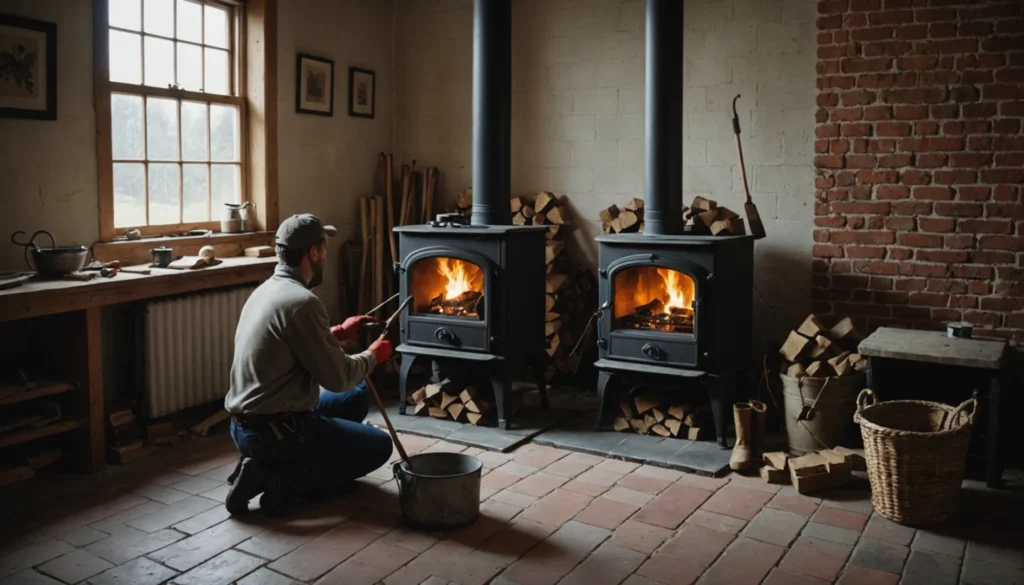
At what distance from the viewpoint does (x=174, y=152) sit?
4.79m

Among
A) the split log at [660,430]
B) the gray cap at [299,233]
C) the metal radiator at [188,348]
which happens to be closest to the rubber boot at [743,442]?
the split log at [660,430]

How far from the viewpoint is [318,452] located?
3.46 metres

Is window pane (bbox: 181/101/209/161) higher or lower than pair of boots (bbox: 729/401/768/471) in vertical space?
higher

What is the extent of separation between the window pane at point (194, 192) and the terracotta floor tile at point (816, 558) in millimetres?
3611

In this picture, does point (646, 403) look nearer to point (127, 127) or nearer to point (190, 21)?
point (127, 127)

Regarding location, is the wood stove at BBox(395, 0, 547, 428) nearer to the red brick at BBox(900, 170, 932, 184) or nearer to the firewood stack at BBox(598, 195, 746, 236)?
the firewood stack at BBox(598, 195, 746, 236)

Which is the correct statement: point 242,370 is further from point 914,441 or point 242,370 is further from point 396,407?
point 914,441

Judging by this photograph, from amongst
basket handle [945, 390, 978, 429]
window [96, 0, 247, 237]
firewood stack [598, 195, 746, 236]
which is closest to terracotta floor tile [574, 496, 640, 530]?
basket handle [945, 390, 978, 429]

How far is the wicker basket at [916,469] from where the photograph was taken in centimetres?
331

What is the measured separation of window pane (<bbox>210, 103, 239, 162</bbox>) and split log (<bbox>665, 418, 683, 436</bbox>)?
2.95 m

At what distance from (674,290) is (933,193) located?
1.38 metres

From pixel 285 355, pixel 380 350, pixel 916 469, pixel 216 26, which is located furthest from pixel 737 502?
pixel 216 26

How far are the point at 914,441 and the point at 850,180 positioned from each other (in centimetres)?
176

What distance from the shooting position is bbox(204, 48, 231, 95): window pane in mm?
5012
